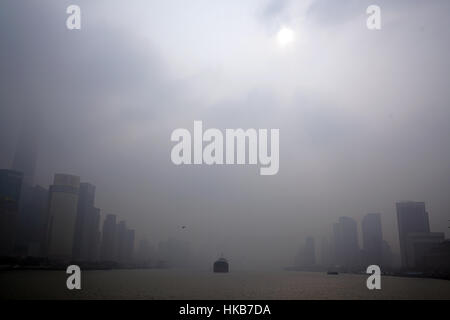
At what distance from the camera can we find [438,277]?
18838 centimetres
